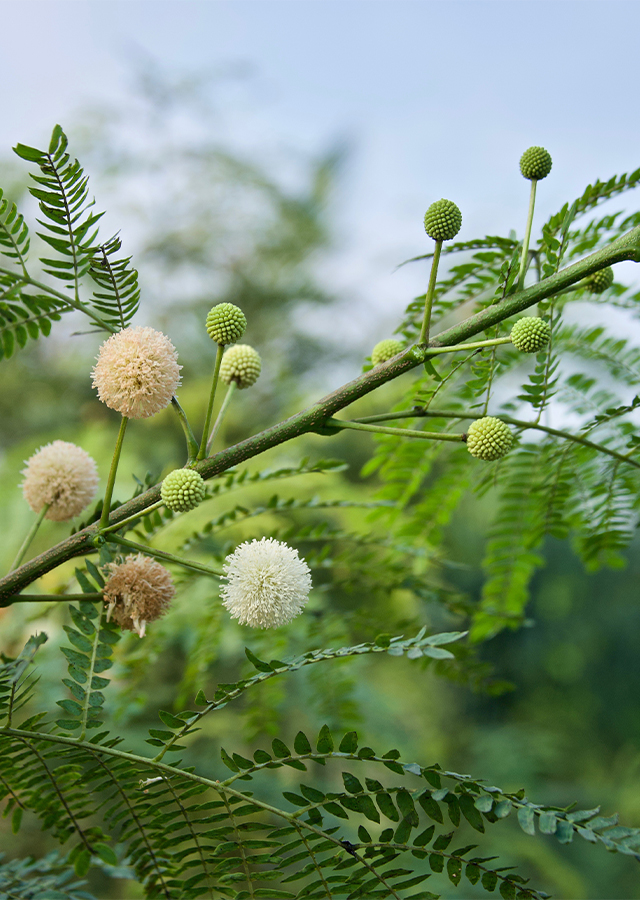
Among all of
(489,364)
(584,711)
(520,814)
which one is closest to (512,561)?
(489,364)

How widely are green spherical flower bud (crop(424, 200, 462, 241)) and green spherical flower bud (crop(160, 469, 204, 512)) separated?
0.23m

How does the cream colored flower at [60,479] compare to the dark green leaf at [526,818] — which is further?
the cream colored flower at [60,479]

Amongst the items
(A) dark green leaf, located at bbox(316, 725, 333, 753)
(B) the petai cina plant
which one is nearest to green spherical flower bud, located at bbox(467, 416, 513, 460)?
(B) the petai cina plant

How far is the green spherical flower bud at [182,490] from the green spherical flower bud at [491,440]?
7.3 inches

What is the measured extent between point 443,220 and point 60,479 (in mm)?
372

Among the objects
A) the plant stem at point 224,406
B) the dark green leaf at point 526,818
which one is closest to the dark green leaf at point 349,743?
the dark green leaf at point 526,818

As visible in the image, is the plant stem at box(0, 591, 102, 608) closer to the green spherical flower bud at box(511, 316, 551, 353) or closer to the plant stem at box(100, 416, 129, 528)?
the plant stem at box(100, 416, 129, 528)

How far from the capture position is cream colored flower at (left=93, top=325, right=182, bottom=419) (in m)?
0.44

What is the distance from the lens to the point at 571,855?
2633 millimetres

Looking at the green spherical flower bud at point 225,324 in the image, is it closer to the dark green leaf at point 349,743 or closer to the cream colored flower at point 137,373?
the cream colored flower at point 137,373

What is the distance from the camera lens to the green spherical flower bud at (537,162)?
0.54 meters

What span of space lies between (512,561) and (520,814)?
56 cm

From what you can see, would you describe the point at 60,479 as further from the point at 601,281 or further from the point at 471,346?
the point at 601,281

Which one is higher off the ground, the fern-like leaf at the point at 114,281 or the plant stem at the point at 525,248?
the plant stem at the point at 525,248
